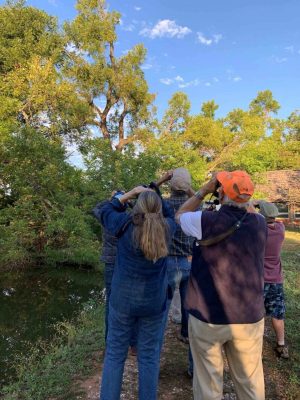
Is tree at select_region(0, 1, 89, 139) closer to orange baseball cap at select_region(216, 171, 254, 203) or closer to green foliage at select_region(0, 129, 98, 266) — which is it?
green foliage at select_region(0, 129, 98, 266)

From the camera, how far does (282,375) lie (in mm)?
3801

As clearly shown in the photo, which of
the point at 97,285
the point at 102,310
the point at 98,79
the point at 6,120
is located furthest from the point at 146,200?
the point at 98,79

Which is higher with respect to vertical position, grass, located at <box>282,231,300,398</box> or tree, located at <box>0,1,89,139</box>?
tree, located at <box>0,1,89,139</box>

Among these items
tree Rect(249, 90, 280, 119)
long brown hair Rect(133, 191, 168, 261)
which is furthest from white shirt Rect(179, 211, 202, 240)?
tree Rect(249, 90, 280, 119)

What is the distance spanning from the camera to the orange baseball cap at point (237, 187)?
91.1 inches

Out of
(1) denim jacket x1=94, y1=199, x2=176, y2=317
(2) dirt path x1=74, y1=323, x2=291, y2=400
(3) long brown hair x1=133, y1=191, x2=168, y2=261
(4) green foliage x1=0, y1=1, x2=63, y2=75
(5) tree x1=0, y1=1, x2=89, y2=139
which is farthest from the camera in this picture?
(4) green foliage x1=0, y1=1, x2=63, y2=75

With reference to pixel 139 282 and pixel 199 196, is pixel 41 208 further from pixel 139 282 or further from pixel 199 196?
pixel 199 196

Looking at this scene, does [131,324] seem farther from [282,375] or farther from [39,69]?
[39,69]

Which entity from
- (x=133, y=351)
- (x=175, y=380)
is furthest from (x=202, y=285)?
(x=133, y=351)

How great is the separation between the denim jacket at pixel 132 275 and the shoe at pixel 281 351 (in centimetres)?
226

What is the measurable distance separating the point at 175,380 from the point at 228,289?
6.08 feet

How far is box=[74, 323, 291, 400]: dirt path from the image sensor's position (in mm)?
3406

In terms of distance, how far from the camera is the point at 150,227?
246 centimetres

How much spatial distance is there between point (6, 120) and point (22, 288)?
6023 mm
